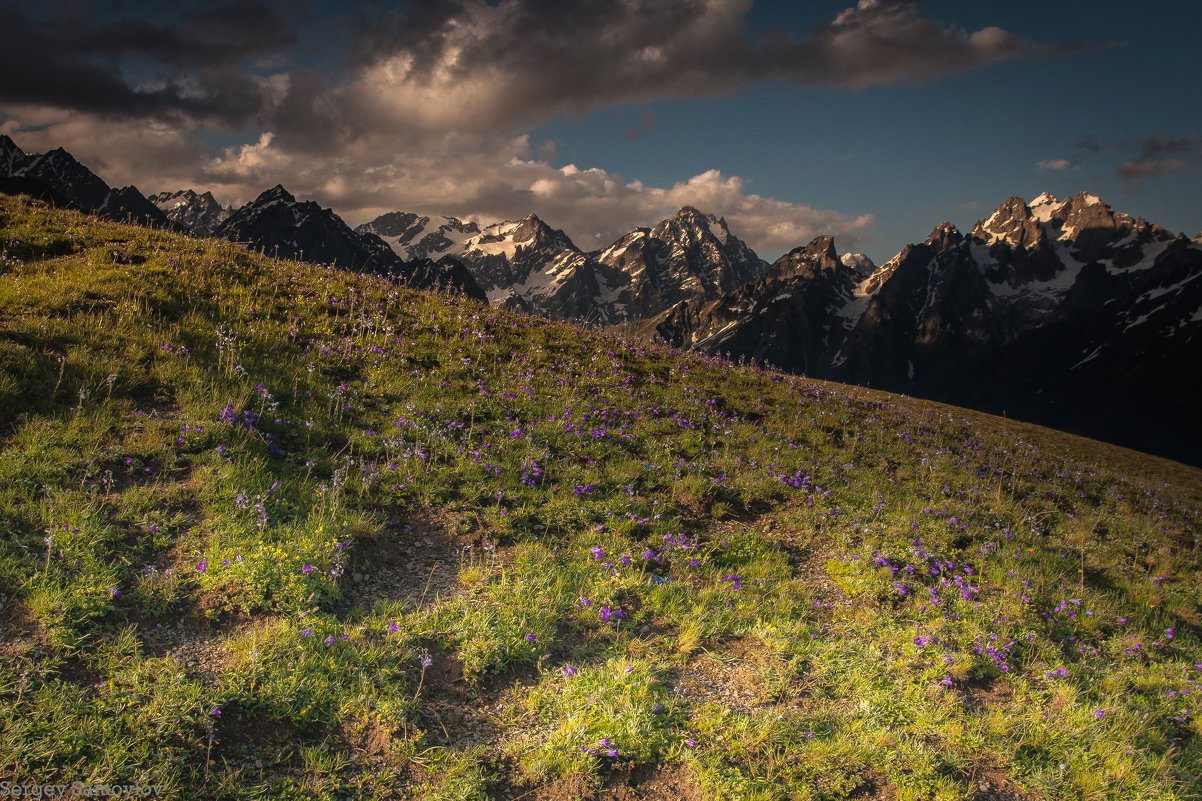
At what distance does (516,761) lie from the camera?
4.92 metres

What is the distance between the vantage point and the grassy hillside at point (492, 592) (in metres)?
4.81

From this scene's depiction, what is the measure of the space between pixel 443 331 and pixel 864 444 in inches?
484

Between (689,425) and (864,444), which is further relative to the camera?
(864,444)

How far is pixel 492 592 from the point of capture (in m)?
6.88

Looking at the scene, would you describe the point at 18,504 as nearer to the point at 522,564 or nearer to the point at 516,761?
the point at 522,564

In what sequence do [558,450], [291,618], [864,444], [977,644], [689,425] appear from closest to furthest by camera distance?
1. [291,618]
2. [977,644]
3. [558,450]
4. [689,425]
5. [864,444]

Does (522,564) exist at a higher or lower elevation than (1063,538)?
lower

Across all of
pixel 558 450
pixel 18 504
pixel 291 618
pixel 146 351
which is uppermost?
pixel 146 351

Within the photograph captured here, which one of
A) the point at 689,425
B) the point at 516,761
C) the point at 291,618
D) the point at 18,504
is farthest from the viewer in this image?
the point at 689,425

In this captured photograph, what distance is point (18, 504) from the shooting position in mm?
6301

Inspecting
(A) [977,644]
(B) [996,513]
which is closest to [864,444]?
(B) [996,513]

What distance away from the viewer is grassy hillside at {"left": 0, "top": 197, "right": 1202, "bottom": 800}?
481 cm

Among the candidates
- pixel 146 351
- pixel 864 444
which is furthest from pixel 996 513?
pixel 146 351

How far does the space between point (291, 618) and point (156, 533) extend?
7.15 feet
